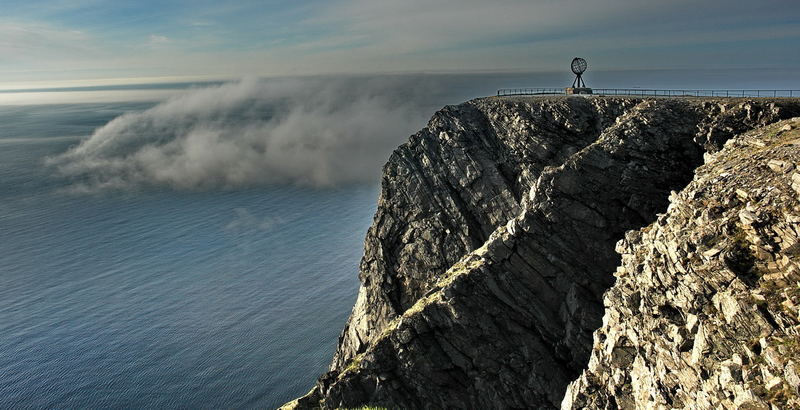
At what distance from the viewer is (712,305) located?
118ft

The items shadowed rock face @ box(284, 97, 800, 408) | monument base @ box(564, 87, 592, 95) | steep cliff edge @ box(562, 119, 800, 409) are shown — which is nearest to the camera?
steep cliff edge @ box(562, 119, 800, 409)

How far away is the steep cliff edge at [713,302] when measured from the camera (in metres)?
31.0

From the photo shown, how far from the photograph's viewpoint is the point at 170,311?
5148 inches

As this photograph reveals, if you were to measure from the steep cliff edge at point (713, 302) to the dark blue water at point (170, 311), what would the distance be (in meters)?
66.9

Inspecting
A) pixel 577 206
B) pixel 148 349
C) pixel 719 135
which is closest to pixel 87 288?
pixel 148 349

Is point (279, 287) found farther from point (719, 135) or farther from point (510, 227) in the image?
point (719, 135)

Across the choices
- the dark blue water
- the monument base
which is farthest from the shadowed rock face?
the dark blue water

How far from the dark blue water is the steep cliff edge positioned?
66.9 metres

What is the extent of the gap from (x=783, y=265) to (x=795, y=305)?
3013mm

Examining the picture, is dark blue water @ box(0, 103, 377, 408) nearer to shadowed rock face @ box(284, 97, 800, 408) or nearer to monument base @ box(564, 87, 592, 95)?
shadowed rock face @ box(284, 97, 800, 408)

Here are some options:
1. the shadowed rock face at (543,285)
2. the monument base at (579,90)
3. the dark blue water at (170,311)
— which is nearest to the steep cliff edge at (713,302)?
the shadowed rock face at (543,285)

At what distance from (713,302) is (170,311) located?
118 m

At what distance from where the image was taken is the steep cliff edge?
102 ft

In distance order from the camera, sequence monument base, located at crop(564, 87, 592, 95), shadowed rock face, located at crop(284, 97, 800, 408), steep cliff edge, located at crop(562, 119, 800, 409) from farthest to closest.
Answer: monument base, located at crop(564, 87, 592, 95), shadowed rock face, located at crop(284, 97, 800, 408), steep cliff edge, located at crop(562, 119, 800, 409)
